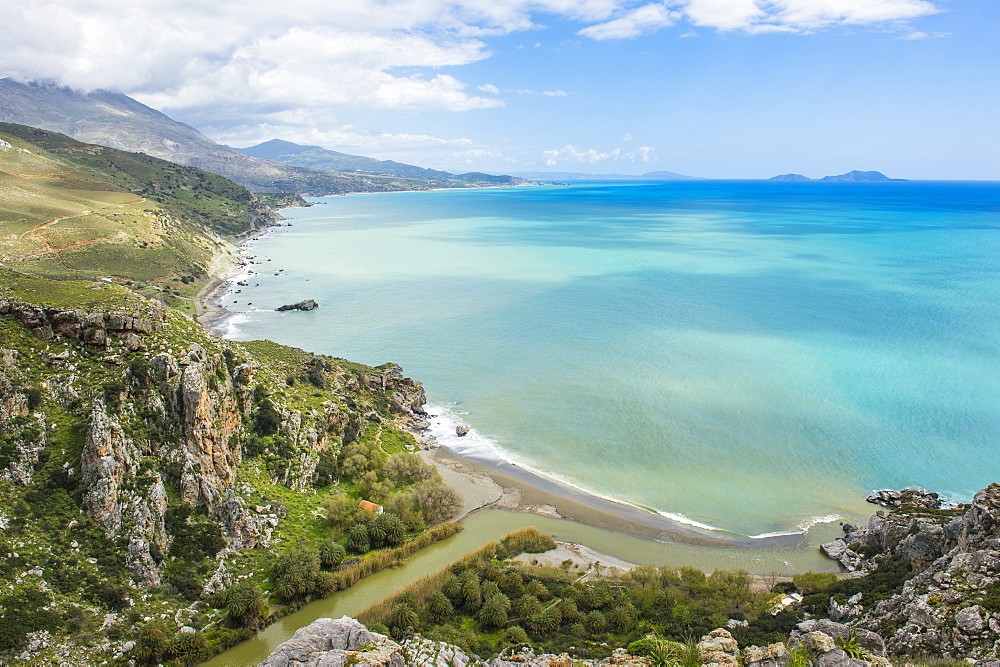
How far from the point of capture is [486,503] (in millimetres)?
38469

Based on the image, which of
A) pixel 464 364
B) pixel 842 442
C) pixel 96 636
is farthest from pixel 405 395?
pixel 842 442

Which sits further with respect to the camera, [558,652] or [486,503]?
[486,503]

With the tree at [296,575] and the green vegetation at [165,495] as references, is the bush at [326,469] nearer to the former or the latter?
the green vegetation at [165,495]

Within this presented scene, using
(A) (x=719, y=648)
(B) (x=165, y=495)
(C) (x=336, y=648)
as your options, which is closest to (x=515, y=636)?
(C) (x=336, y=648)

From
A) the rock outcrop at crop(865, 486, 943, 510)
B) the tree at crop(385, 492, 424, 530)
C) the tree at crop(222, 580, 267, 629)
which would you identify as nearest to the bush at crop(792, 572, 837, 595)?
the rock outcrop at crop(865, 486, 943, 510)

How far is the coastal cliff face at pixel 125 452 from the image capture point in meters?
25.2

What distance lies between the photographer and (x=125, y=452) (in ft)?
93.8

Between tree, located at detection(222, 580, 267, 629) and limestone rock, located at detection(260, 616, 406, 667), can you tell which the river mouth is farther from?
limestone rock, located at detection(260, 616, 406, 667)

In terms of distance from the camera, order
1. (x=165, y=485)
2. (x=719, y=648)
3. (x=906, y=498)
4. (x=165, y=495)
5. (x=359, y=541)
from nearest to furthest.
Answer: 1. (x=719, y=648)
2. (x=165, y=495)
3. (x=165, y=485)
4. (x=359, y=541)
5. (x=906, y=498)

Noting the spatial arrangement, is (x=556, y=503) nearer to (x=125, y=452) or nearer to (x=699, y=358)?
(x=125, y=452)

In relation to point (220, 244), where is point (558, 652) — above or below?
below

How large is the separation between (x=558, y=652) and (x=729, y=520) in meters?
18.9

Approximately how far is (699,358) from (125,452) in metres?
55.2

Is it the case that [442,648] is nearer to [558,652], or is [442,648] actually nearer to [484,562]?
[558,652]
